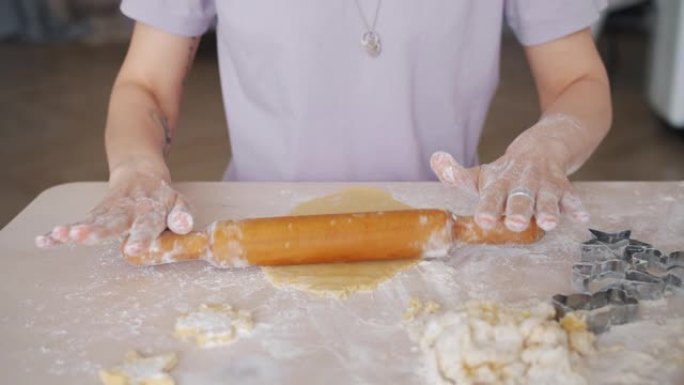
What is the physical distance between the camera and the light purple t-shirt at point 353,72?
1.13 metres

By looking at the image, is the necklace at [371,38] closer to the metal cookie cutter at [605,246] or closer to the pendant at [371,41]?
the pendant at [371,41]

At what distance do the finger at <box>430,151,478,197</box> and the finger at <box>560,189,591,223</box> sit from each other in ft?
0.33

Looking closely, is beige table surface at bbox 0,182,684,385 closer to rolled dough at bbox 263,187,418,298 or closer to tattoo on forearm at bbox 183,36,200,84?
rolled dough at bbox 263,187,418,298

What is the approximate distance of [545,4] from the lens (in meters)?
1.16

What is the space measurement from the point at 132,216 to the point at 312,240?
20 cm

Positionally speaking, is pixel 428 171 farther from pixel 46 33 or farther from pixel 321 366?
pixel 46 33

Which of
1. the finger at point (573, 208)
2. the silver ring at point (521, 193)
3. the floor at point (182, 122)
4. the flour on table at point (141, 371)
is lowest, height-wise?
the floor at point (182, 122)

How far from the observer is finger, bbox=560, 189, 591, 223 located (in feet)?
2.91

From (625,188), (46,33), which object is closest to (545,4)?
(625,188)

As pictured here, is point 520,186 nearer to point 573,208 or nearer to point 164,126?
point 573,208

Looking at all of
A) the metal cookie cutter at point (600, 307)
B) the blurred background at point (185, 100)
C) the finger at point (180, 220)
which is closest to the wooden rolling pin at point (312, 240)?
the finger at point (180, 220)

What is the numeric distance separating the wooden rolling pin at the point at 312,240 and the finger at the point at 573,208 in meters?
0.07

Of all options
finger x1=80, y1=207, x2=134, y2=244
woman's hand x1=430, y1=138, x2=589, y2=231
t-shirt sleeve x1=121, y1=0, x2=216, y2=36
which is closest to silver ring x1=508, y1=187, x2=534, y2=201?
woman's hand x1=430, y1=138, x2=589, y2=231

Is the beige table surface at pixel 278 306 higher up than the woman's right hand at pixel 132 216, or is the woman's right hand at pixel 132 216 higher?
the woman's right hand at pixel 132 216
